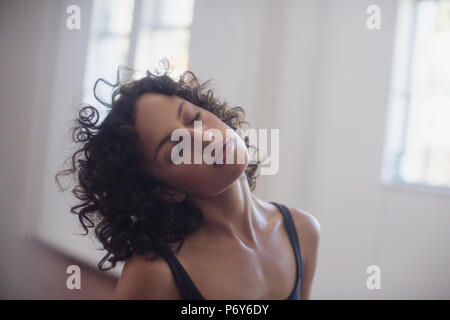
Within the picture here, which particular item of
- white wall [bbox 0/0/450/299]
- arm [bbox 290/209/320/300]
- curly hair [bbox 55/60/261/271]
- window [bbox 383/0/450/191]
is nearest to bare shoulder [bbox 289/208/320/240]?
arm [bbox 290/209/320/300]

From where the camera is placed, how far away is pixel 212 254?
0.74 metres

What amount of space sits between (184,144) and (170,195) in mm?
127

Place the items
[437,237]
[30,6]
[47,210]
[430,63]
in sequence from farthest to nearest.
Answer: [47,210], [30,6], [430,63], [437,237]

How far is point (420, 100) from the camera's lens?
1827mm

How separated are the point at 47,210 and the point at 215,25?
1535 millimetres

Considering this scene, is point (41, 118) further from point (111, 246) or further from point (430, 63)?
point (430, 63)

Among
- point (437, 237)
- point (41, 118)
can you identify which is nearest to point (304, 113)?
point (437, 237)

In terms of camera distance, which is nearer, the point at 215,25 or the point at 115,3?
the point at 215,25

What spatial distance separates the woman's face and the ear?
0.05ft

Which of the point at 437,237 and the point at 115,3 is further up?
the point at 115,3

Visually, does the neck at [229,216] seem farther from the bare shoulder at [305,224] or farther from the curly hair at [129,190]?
the bare shoulder at [305,224]

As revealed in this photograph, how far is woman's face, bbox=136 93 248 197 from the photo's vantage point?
670mm

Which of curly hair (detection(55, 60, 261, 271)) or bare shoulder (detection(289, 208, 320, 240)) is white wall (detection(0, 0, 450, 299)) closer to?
bare shoulder (detection(289, 208, 320, 240))

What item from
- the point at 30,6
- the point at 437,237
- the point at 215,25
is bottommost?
the point at 437,237
